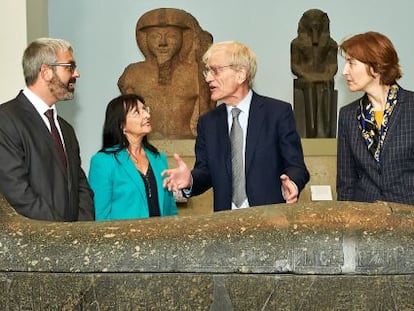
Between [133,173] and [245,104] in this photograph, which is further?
[133,173]

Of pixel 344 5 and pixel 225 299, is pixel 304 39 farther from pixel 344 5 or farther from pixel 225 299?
pixel 225 299

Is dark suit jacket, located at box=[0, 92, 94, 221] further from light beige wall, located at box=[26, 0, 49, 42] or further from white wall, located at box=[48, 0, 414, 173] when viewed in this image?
white wall, located at box=[48, 0, 414, 173]

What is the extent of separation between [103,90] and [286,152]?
3934mm

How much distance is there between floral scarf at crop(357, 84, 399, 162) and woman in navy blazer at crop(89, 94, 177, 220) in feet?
3.95

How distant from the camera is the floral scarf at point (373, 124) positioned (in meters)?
3.32

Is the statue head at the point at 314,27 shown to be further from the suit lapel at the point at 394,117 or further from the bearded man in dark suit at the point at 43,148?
the suit lapel at the point at 394,117

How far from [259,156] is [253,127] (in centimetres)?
13

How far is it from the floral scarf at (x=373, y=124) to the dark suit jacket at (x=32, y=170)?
1.24 meters

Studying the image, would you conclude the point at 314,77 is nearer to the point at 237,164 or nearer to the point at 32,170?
the point at 237,164

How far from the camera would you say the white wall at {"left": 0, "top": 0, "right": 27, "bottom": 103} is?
6062mm

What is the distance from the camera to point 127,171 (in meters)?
4.14

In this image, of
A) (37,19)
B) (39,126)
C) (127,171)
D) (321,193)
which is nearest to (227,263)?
(39,126)

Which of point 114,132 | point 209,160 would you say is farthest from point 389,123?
point 114,132

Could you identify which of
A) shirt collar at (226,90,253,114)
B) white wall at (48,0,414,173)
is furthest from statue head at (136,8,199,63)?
shirt collar at (226,90,253,114)
